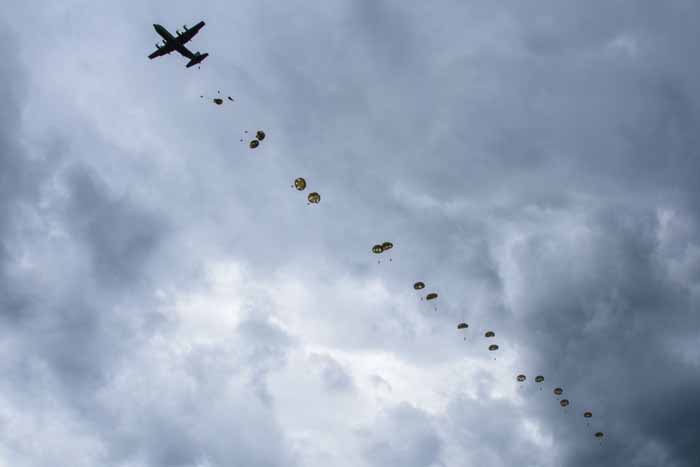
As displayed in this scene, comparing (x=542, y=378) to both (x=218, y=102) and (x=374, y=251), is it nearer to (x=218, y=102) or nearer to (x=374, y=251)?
(x=374, y=251)

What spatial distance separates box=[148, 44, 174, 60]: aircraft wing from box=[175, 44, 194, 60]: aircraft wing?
5.16 feet

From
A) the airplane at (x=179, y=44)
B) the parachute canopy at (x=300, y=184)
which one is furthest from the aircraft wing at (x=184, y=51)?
the parachute canopy at (x=300, y=184)

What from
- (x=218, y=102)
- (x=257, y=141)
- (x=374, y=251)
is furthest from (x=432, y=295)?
(x=218, y=102)

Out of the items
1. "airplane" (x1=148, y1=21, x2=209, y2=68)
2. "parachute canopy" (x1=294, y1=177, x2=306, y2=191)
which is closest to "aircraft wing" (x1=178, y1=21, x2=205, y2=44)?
"airplane" (x1=148, y1=21, x2=209, y2=68)

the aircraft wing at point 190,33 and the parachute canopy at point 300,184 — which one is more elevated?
the aircraft wing at point 190,33

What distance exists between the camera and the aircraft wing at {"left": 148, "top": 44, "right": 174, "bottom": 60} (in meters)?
118

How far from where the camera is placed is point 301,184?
3819 inches

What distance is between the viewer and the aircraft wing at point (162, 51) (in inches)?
4643

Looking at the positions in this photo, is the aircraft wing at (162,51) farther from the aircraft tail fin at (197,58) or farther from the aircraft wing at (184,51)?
the aircraft tail fin at (197,58)

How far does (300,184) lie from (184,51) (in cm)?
5088

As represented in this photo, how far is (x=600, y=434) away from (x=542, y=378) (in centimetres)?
2536

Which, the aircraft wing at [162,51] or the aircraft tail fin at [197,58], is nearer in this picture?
the aircraft wing at [162,51]

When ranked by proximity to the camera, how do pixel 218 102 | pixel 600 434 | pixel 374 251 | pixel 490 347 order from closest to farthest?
pixel 218 102 < pixel 374 251 < pixel 490 347 < pixel 600 434

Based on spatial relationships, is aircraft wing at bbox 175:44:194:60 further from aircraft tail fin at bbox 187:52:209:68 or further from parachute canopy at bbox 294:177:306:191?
parachute canopy at bbox 294:177:306:191
